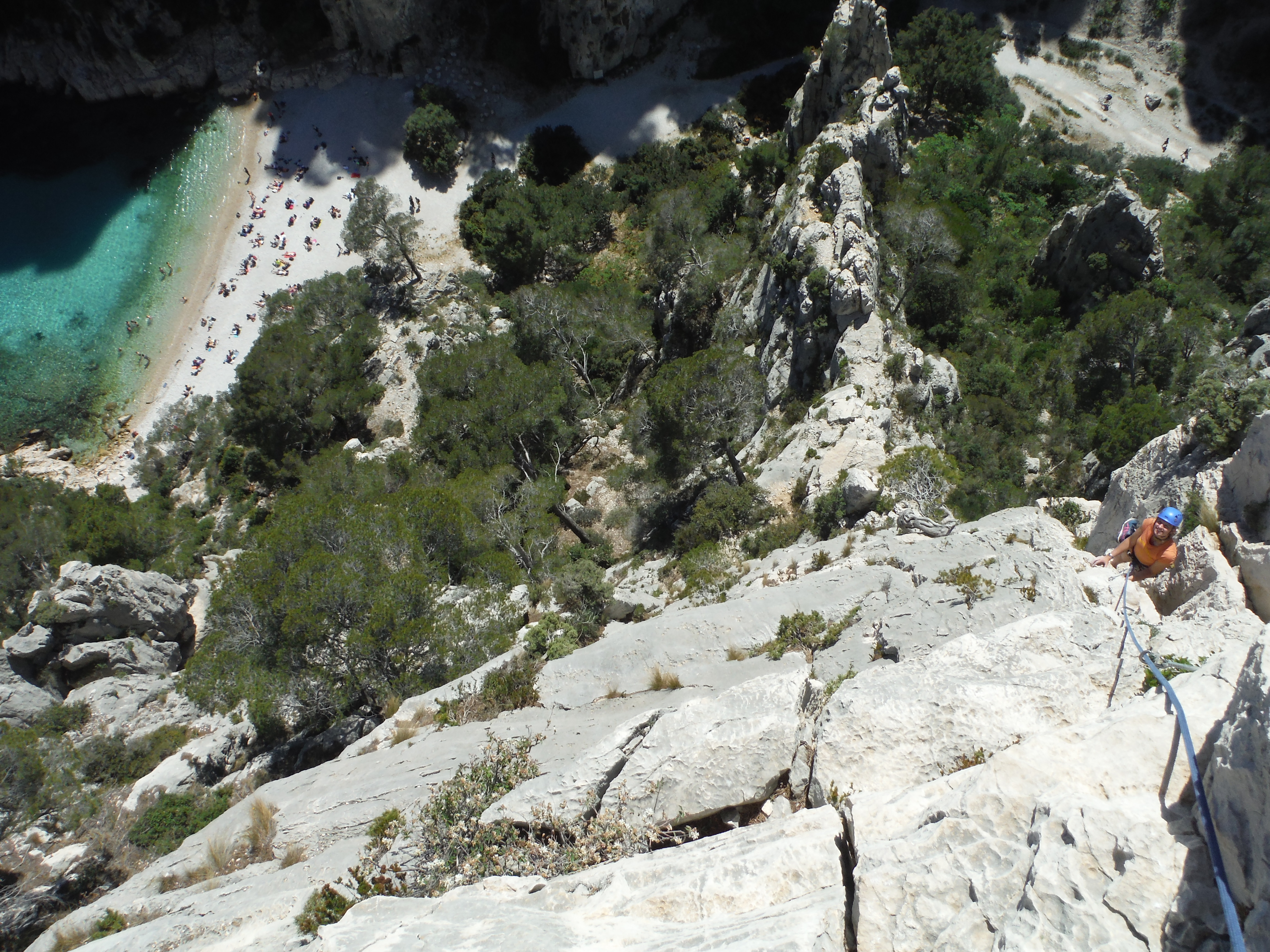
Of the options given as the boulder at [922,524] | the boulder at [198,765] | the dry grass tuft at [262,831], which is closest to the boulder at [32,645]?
the boulder at [198,765]

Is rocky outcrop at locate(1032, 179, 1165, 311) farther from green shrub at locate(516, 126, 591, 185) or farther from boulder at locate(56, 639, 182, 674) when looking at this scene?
boulder at locate(56, 639, 182, 674)

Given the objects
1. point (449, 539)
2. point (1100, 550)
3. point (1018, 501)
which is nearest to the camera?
point (1100, 550)

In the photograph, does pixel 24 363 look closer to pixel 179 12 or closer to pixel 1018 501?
pixel 179 12

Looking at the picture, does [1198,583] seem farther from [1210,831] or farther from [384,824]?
[384,824]

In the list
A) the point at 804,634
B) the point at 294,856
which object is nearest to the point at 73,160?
the point at 294,856

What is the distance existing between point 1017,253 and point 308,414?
4661cm

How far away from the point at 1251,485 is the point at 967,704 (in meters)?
7.21

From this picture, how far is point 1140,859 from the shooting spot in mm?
5480

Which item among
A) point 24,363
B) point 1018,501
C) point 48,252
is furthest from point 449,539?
point 48,252

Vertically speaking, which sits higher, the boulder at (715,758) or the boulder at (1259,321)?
the boulder at (1259,321)

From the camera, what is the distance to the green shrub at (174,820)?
20.4 m

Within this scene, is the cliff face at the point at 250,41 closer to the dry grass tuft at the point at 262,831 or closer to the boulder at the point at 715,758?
the dry grass tuft at the point at 262,831

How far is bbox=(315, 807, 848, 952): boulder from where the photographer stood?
670 cm

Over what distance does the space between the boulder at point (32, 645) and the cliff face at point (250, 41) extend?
49516mm
